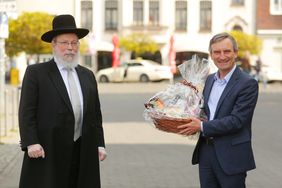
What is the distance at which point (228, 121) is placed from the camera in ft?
16.9

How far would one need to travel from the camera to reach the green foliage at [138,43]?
5181 centimetres

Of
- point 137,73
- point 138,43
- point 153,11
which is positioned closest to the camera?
point 137,73

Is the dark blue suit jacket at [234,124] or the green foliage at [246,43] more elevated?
the green foliage at [246,43]

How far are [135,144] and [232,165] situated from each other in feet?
28.8

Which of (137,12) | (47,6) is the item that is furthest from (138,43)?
(47,6)

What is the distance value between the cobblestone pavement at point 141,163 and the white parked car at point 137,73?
2998 cm

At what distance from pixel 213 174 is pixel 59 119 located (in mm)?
1229

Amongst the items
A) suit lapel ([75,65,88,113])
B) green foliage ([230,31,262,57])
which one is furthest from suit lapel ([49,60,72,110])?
green foliage ([230,31,262,57])

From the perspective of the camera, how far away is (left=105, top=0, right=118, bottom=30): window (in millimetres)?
55719

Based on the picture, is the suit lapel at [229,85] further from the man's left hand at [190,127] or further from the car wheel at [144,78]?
the car wheel at [144,78]

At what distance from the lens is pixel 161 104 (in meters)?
5.19

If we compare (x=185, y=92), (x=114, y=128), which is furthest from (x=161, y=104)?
(x=114, y=128)

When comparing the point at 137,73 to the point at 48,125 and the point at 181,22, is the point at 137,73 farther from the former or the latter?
the point at 48,125

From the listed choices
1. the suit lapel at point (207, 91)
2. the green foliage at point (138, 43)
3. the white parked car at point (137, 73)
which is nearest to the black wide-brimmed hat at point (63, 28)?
the suit lapel at point (207, 91)
